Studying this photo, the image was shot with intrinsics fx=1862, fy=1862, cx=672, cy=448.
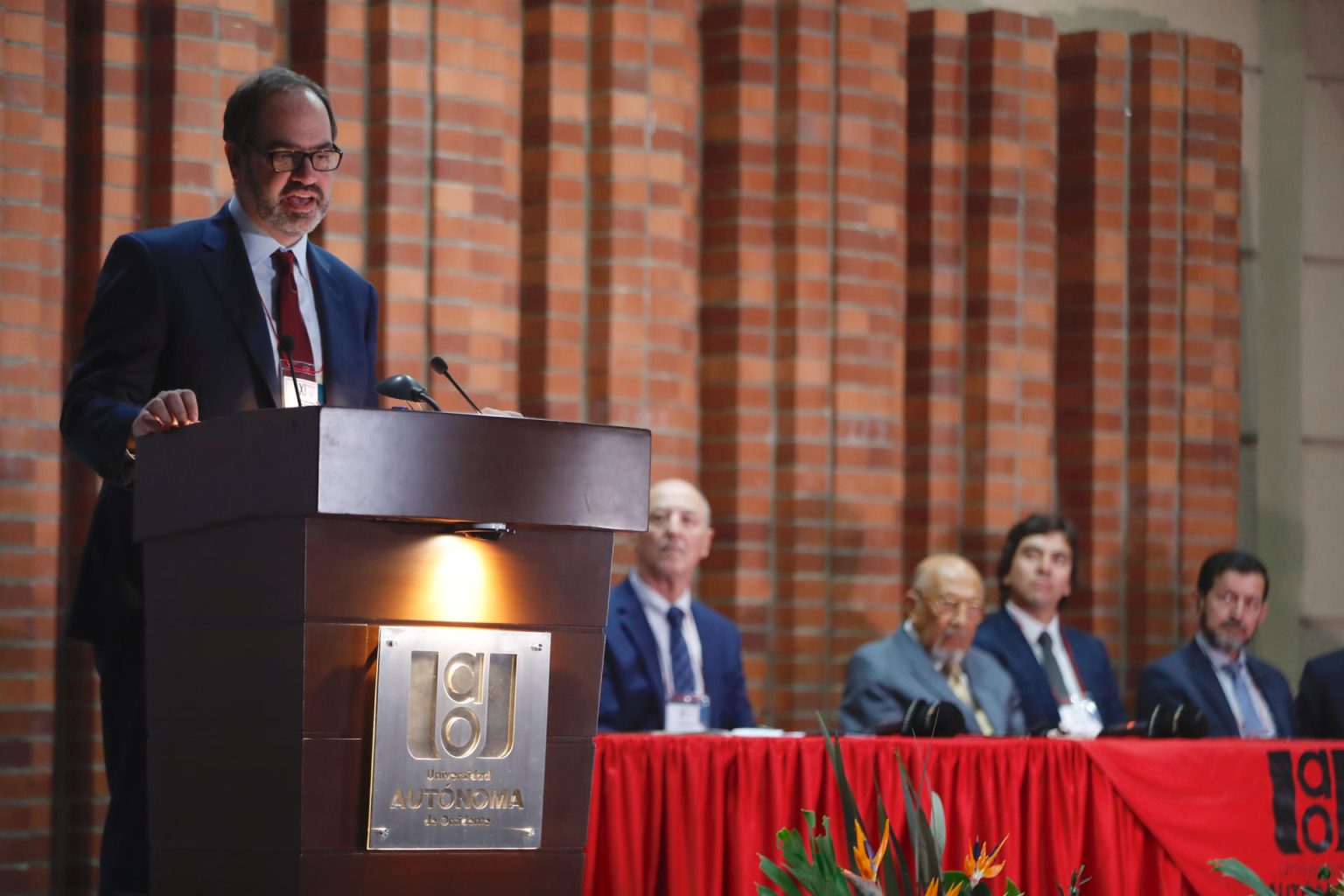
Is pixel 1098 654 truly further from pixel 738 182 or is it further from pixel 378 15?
pixel 378 15

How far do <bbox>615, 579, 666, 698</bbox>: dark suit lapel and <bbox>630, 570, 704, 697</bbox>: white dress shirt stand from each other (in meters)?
0.02

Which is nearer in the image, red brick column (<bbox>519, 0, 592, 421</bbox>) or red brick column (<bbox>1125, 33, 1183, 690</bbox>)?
red brick column (<bbox>519, 0, 592, 421</bbox>)

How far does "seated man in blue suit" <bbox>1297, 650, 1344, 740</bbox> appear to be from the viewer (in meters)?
5.41

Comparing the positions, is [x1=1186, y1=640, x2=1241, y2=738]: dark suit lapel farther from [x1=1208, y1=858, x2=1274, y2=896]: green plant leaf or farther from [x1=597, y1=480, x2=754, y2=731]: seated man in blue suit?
[x1=1208, y1=858, x2=1274, y2=896]: green plant leaf

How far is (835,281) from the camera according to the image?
5.88 m

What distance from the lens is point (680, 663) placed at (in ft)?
16.7

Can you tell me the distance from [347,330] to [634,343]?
282 centimetres

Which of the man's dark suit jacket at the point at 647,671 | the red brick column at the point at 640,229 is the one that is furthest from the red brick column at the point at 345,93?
the man's dark suit jacket at the point at 647,671

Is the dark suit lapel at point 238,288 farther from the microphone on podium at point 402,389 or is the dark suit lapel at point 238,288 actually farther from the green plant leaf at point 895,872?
the green plant leaf at point 895,872

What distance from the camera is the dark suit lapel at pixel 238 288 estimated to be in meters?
2.59

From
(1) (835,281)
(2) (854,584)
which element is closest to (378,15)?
(1) (835,281)

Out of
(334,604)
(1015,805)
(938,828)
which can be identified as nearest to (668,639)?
(1015,805)

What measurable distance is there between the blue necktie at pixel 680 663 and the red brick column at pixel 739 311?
587mm

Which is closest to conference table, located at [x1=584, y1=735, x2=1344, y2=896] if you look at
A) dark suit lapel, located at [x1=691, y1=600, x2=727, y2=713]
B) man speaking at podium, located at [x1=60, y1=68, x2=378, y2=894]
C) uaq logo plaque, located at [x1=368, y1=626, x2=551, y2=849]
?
dark suit lapel, located at [x1=691, y1=600, x2=727, y2=713]
